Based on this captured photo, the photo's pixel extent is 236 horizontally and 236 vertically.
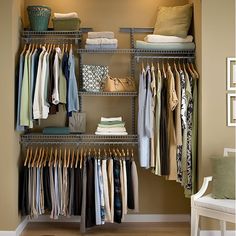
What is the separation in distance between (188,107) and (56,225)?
6.45 feet

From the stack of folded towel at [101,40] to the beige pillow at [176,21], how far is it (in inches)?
20.7

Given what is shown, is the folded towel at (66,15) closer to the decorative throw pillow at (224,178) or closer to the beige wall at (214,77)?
the beige wall at (214,77)

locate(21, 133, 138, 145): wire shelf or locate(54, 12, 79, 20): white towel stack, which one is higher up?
locate(54, 12, 79, 20): white towel stack

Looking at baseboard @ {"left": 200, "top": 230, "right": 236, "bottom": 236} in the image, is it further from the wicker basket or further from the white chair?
the wicker basket

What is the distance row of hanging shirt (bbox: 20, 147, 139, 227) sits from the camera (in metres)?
4.05

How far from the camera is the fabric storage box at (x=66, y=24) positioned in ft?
13.8

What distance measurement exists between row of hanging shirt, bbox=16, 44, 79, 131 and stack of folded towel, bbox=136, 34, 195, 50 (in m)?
0.81

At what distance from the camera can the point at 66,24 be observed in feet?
13.9

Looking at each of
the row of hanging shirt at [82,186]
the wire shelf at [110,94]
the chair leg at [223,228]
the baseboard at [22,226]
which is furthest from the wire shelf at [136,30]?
the baseboard at [22,226]

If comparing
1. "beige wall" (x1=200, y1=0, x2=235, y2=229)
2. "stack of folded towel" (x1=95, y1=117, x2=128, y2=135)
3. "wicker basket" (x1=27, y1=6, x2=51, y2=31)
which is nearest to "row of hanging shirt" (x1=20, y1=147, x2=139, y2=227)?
"stack of folded towel" (x1=95, y1=117, x2=128, y2=135)

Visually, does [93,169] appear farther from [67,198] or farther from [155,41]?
[155,41]

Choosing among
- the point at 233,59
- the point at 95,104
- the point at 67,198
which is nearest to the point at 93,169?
the point at 67,198

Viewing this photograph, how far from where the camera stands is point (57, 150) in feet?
14.7

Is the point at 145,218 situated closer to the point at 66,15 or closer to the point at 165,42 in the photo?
the point at 165,42
